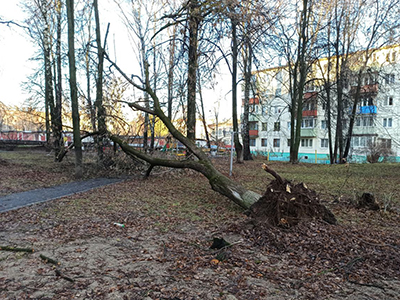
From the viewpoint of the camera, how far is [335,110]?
65.7ft

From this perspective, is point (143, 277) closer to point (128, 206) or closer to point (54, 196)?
point (128, 206)

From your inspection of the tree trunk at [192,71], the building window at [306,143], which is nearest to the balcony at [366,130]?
the building window at [306,143]

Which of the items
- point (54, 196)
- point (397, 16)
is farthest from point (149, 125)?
point (397, 16)

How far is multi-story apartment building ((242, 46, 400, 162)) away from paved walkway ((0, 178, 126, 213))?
9.55 m

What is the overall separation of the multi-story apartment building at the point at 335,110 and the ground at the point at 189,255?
11.1 metres

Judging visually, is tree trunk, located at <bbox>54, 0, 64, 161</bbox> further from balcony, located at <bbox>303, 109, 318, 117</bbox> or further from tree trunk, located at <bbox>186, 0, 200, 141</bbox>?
balcony, located at <bbox>303, 109, 318, 117</bbox>

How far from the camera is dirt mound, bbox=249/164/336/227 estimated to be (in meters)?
4.42

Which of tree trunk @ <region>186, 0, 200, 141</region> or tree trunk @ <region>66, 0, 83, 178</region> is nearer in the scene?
tree trunk @ <region>66, 0, 83, 178</region>

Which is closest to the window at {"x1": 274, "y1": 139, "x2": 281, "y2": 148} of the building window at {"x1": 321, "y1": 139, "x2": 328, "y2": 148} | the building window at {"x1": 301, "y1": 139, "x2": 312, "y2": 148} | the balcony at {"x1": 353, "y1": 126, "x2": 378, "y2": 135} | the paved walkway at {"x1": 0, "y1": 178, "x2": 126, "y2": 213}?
the building window at {"x1": 301, "y1": 139, "x2": 312, "y2": 148}

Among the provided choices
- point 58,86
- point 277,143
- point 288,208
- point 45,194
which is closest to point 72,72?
point 45,194

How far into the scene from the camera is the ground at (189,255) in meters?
2.74

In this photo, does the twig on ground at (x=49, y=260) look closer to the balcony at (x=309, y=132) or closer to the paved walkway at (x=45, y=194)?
the paved walkway at (x=45, y=194)

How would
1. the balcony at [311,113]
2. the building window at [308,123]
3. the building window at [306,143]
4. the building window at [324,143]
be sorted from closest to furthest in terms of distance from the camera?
the balcony at [311,113], the building window at [324,143], the building window at [308,123], the building window at [306,143]

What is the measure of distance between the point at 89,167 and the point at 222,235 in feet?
27.0
